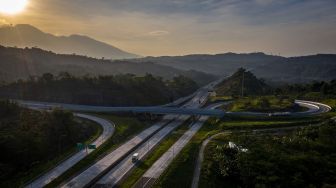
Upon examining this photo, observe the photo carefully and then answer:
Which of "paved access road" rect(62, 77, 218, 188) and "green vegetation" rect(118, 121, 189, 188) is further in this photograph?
"green vegetation" rect(118, 121, 189, 188)

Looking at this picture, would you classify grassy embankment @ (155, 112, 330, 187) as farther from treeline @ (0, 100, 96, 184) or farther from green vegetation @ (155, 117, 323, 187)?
treeline @ (0, 100, 96, 184)

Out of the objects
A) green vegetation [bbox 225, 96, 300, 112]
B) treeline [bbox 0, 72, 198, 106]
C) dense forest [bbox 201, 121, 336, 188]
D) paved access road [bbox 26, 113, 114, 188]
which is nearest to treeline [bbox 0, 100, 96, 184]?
paved access road [bbox 26, 113, 114, 188]

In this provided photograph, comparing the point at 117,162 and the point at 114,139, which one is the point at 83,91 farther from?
the point at 117,162

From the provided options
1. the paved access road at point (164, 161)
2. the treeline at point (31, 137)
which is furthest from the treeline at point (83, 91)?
the paved access road at point (164, 161)

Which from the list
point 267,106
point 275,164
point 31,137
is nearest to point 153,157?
point 31,137

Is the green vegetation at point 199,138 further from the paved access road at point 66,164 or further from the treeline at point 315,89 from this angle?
the treeline at point 315,89

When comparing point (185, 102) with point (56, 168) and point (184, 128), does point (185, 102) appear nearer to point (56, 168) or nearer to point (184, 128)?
point (184, 128)
